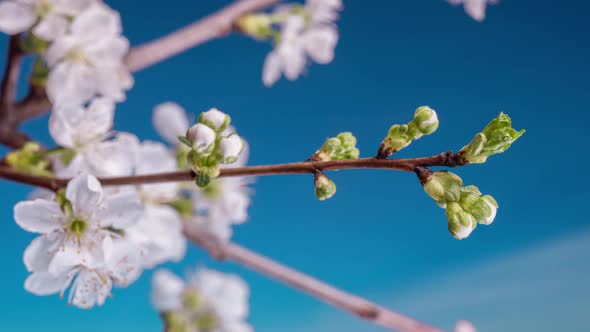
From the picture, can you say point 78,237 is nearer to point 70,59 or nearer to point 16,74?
point 70,59

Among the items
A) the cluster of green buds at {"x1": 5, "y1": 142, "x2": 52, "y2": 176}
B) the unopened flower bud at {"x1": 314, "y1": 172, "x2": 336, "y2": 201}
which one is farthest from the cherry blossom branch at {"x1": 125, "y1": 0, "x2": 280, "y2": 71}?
the unopened flower bud at {"x1": 314, "y1": 172, "x2": 336, "y2": 201}

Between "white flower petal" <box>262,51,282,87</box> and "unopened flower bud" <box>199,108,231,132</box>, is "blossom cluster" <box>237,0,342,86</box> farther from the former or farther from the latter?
"unopened flower bud" <box>199,108,231,132</box>

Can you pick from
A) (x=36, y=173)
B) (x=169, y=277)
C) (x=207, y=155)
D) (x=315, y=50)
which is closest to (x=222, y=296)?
(x=169, y=277)

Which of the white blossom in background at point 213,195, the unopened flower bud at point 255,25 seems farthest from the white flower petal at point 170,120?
the unopened flower bud at point 255,25

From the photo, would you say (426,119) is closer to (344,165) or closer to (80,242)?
(344,165)

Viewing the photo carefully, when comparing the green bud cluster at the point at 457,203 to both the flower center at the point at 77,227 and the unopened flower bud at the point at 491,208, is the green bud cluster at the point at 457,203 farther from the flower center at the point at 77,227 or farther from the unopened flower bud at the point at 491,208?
the flower center at the point at 77,227

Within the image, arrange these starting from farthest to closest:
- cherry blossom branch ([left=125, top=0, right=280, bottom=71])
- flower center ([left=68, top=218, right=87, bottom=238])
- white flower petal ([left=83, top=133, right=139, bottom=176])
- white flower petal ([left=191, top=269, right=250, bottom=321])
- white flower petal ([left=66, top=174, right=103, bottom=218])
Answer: white flower petal ([left=191, top=269, right=250, bottom=321]) < cherry blossom branch ([left=125, top=0, right=280, bottom=71]) < white flower petal ([left=83, top=133, right=139, bottom=176]) < flower center ([left=68, top=218, right=87, bottom=238]) < white flower petal ([left=66, top=174, right=103, bottom=218])
